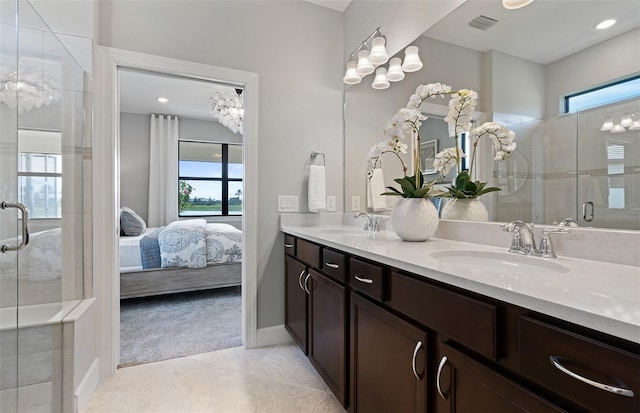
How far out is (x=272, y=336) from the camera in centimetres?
229

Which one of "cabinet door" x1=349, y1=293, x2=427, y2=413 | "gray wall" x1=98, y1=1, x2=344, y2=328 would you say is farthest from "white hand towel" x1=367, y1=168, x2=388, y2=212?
"cabinet door" x1=349, y1=293, x2=427, y2=413

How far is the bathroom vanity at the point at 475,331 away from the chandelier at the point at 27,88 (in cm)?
167

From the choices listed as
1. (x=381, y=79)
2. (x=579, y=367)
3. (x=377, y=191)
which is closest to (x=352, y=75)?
(x=381, y=79)

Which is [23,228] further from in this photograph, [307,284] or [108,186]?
[307,284]

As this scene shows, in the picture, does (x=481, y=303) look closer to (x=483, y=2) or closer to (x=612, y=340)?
(x=612, y=340)

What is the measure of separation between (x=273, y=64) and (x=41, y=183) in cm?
165

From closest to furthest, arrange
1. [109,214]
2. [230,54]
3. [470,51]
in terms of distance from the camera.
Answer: [470,51] < [109,214] < [230,54]

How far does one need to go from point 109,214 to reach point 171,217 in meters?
3.64

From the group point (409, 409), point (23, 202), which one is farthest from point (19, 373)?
point (409, 409)

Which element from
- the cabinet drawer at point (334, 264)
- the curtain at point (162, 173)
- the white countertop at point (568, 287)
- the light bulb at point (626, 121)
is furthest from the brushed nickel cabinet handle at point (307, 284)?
the curtain at point (162, 173)

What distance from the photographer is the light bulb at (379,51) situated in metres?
2.06

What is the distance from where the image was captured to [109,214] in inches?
73.9

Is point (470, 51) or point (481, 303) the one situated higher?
point (470, 51)

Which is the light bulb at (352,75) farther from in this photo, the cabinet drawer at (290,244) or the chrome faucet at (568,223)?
the chrome faucet at (568,223)
